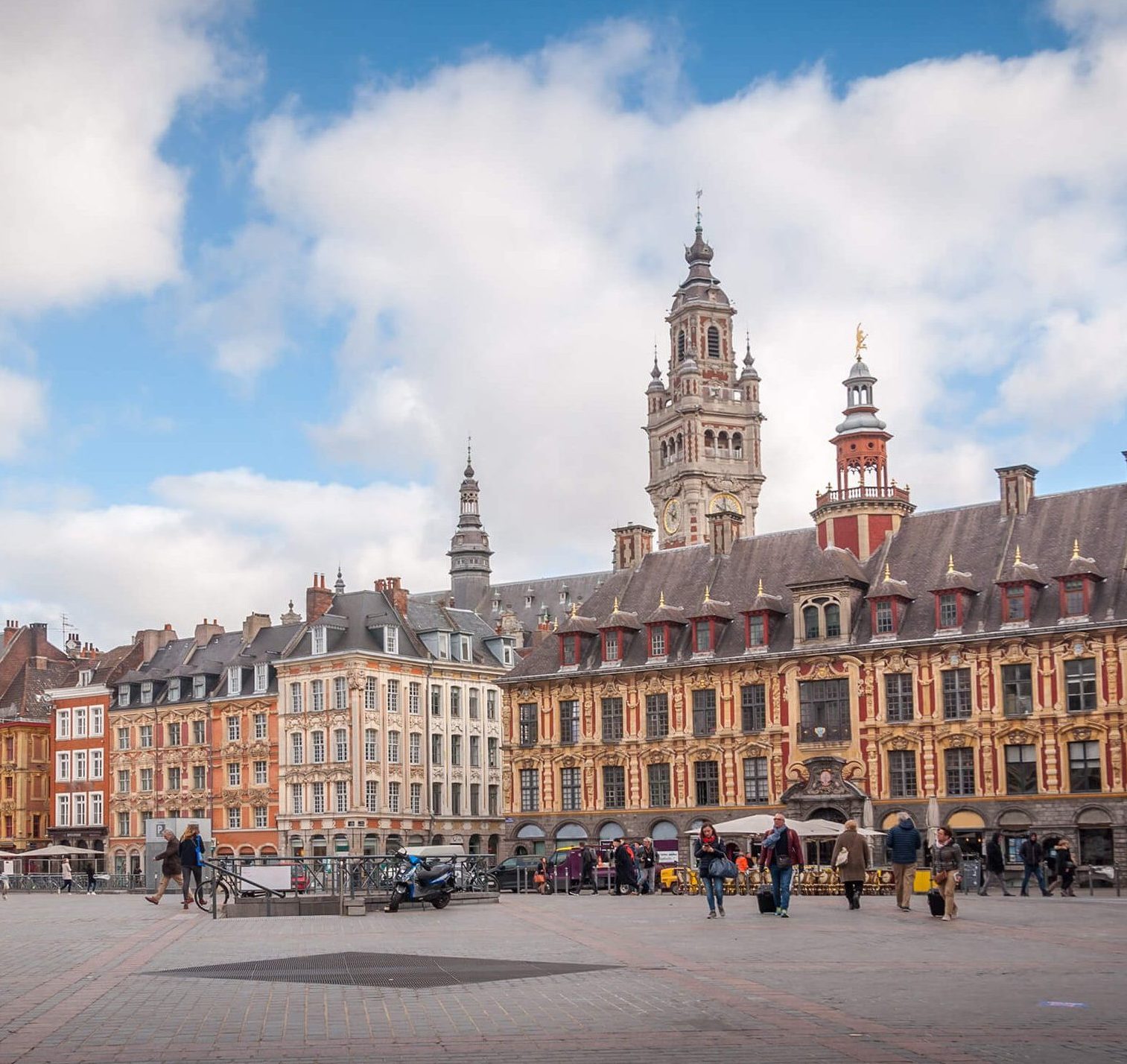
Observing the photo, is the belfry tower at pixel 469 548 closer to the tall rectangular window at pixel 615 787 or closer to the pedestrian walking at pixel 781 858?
the tall rectangular window at pixel 615 787

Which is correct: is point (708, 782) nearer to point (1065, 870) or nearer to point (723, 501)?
point (1065, 870)

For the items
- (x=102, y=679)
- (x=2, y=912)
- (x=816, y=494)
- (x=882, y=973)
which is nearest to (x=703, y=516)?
(x=102, y=679)

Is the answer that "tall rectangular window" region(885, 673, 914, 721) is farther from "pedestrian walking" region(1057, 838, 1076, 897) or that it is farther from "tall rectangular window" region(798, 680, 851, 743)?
"pedestrian walking" region(1057, 838, 1076, 897)

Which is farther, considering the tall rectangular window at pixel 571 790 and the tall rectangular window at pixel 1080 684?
the tall rectangular window at pixel 571 790

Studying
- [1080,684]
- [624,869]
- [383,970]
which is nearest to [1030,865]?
[624,869]

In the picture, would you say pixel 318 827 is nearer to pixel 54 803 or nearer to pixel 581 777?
pixel 581 777

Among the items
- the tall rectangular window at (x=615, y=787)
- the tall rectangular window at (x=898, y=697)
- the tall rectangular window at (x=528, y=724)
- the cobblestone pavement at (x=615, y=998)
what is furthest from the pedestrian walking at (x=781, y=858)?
the tall rectangular window at (x=528, y=724)

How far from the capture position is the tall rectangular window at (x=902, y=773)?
5372 centimetres

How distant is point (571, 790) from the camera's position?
201ft

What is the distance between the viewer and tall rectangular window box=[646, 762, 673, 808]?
5869 cm

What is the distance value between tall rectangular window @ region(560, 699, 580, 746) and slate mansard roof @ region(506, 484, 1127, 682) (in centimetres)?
135

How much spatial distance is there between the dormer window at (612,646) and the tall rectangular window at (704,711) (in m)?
3.91

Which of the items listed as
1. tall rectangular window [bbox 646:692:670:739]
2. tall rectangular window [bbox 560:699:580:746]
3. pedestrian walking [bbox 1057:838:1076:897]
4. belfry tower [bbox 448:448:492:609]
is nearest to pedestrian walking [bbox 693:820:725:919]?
pedestrian walking [bbox 1057:838:1076:897]

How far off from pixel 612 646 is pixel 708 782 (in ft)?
22.4
